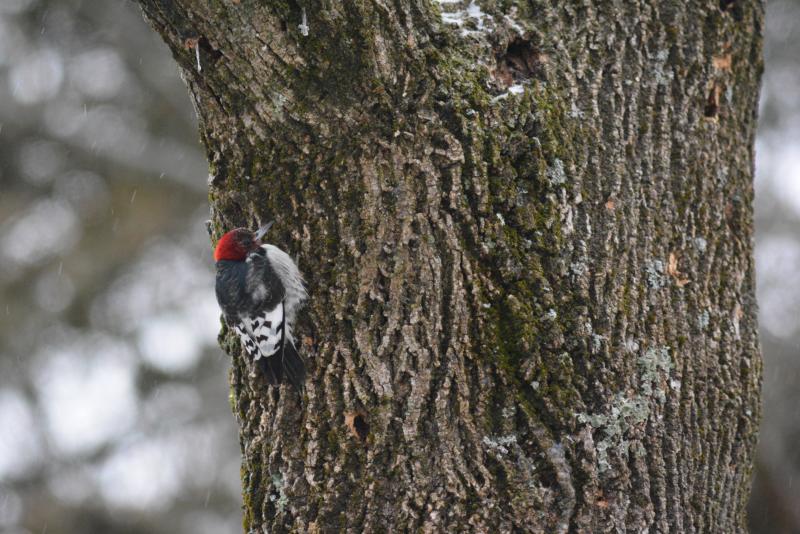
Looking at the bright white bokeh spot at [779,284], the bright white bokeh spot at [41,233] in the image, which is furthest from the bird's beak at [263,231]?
the bright white bokeh spot at [41,233]

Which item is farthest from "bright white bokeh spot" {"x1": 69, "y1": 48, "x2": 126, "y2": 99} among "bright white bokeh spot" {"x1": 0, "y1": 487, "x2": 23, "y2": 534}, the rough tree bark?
the rough tree bark

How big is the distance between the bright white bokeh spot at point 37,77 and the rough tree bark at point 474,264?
20.4 feet

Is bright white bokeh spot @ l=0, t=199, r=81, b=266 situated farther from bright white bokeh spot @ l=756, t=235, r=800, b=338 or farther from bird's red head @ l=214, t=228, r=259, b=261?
bright white bokeh spot @ l=756, t=235, r=800, b=338

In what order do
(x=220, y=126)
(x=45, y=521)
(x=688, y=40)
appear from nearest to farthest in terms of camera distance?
(x=220, y=126)
(x=688, y=40)
(x=45, y=521)

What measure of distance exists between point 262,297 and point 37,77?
6.26 metres

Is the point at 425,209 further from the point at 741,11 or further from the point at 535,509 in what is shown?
the point at 741,11

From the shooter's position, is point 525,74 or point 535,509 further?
point 525,74

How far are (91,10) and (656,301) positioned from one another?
7.46m

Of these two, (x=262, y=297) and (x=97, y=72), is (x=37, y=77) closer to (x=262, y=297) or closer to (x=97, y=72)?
(x=97, y=72)

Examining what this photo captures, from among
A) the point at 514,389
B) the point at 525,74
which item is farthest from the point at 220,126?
the point at 514,389

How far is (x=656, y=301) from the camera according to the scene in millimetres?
2570

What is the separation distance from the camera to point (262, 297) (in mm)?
3109

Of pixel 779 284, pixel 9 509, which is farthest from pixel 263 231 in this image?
pixel 9 509

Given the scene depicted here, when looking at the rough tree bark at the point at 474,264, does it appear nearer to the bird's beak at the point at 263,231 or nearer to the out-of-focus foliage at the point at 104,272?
the bird's beak at the point at 263,231
